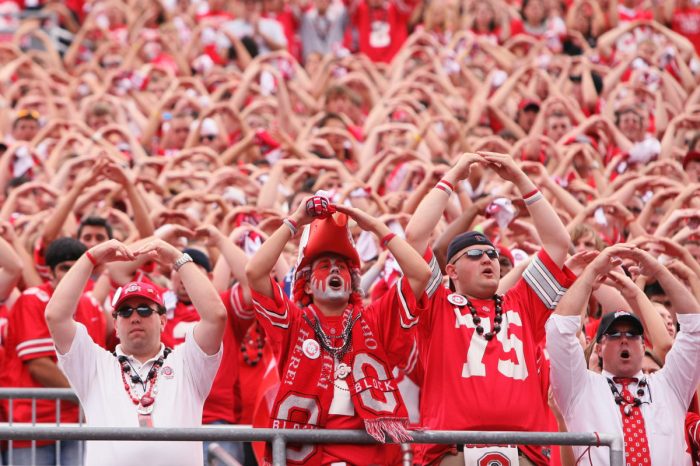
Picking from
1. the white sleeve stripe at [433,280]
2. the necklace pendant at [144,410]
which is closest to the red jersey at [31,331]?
the necklace pendant at [144,410]

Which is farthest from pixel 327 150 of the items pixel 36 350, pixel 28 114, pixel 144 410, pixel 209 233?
pixel 144 410

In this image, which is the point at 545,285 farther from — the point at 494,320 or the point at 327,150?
the point at 327,150

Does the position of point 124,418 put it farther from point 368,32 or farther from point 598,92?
point 368,32

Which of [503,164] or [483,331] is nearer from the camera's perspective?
[483,331]

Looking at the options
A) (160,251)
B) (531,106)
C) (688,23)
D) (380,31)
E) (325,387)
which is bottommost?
(325,387)

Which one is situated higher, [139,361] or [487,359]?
[139,361]

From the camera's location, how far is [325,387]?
7.27 metres

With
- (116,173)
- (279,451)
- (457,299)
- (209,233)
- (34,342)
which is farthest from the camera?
(116,173)

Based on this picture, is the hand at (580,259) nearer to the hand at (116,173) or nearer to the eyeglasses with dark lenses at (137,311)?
the eyeglasses with dark lenses at (137,311)

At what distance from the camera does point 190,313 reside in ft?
30.2

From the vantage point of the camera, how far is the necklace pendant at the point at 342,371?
732 centimetres

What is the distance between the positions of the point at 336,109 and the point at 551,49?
345 centimetres

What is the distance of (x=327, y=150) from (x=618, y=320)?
5.45 meters

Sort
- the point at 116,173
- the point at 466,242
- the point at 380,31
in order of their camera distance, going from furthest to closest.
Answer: the point at 380,31 < the point at 116,173 < the point at 466,242
